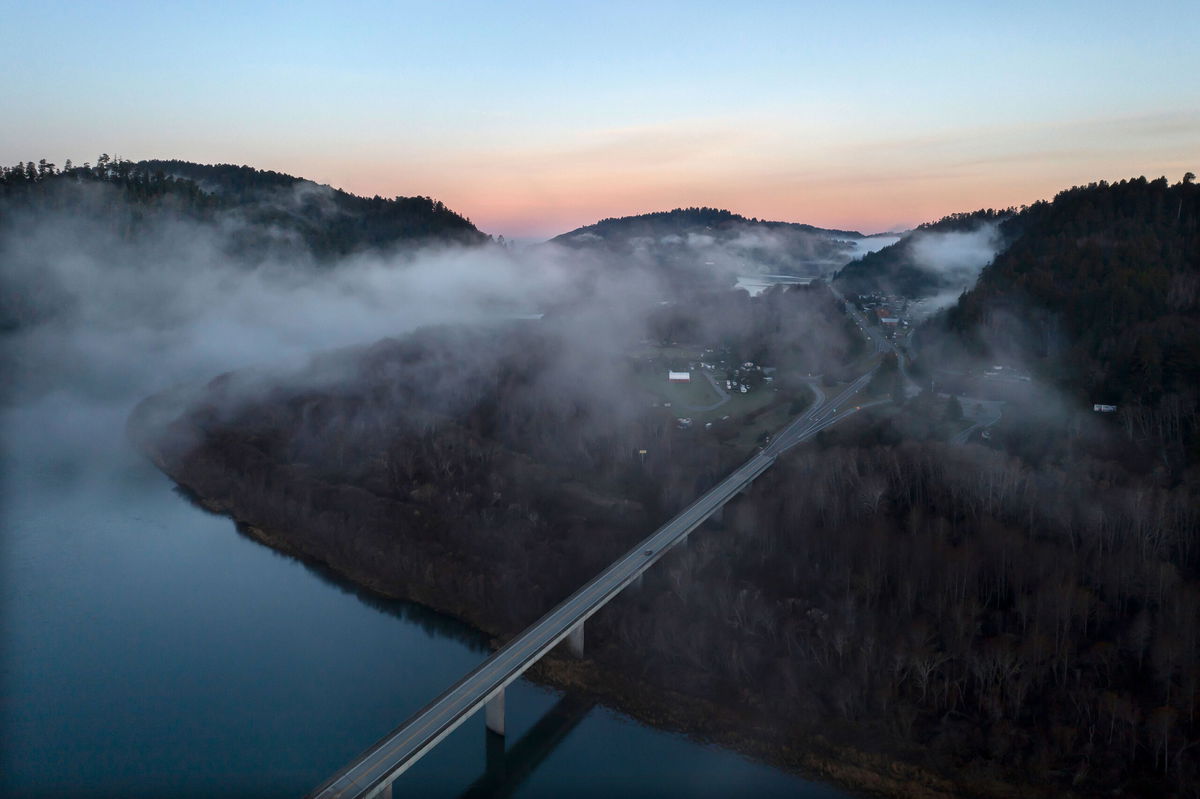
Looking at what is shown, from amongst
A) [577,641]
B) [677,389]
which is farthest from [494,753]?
[677,389]

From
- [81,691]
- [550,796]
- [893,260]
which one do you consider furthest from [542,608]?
[893,260]

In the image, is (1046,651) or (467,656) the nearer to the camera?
(1046,651)

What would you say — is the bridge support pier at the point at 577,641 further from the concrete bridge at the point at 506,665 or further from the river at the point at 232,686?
the river at the point at 232,686

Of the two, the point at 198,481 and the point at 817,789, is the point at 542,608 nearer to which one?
the point at 817,789

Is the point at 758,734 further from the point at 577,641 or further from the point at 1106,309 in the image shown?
the point at 1106,309

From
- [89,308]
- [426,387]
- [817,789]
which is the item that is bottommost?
[817,789]

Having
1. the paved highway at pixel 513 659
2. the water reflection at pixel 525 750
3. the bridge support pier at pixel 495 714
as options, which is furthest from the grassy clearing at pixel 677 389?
the bridge support pier at pixel 495 714

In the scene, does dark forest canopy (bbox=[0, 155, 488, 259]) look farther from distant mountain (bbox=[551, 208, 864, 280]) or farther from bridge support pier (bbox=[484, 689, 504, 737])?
bridge support pier (bbox=[484, 689, 504, 737])
